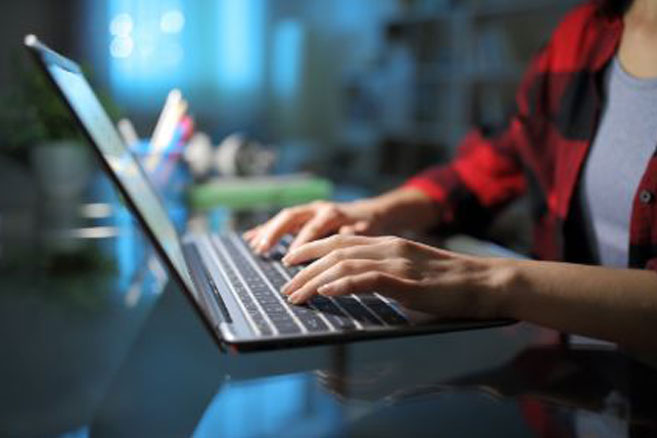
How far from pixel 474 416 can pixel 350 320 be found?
13 centimetres

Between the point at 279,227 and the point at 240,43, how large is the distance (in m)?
3.70

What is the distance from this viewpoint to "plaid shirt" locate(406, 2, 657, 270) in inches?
34.9

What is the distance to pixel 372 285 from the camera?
56cm

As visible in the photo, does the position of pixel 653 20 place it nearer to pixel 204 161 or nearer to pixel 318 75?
pixel 204 161

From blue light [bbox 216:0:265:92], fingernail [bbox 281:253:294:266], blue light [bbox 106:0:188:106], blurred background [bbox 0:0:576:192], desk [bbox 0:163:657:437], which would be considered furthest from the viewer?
blue light [bbox 216:0:265:92]

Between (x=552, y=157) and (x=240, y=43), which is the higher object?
(x=240, y=43)

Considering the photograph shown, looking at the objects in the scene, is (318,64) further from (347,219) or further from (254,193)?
(347,219)

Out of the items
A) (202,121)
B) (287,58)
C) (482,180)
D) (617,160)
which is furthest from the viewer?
(287,58)

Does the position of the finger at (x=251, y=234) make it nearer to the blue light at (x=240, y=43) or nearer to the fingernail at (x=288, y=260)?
the fingernail at (x=288, y=260)

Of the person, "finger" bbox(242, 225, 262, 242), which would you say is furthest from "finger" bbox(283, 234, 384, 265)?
"finger" bbox(242, 225, 262, 242)

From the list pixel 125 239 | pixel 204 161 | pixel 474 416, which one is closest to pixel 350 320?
pixel 474 416

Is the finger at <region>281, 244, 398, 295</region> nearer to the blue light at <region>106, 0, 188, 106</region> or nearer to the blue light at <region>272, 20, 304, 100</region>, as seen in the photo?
the blue light at <region>106, 0, 188, 106</region>

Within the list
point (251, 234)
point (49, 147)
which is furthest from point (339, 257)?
point (49, 147)

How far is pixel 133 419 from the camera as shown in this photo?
0.50 meters
